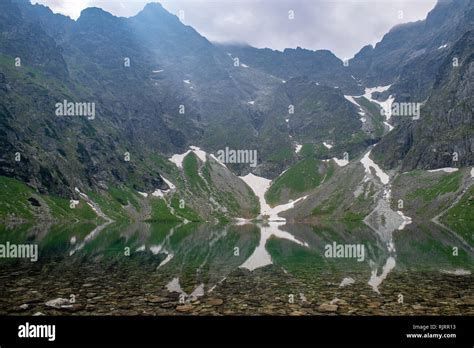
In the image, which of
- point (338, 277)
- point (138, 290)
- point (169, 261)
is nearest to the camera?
point (138, 290)

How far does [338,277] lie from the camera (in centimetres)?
3197

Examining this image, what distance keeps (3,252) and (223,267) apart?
94.3 feet

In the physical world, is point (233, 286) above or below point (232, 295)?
below

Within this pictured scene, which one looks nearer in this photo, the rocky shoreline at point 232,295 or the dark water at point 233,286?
the rocky shoreline at point 232,295

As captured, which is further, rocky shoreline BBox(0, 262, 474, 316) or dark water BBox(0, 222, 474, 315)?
dark water BBox(0, 222, 474, 315)

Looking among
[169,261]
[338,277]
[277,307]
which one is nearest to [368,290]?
[338,277]

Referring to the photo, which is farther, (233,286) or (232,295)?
(233,286)
